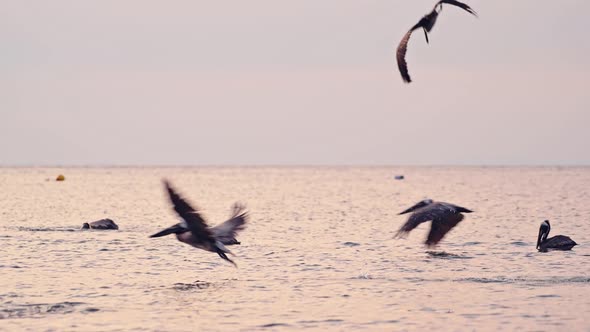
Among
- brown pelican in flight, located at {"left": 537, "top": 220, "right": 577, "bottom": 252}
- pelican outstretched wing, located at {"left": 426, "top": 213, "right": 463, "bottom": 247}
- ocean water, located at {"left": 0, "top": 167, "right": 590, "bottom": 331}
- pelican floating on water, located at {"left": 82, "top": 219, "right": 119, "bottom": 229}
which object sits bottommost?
pelican floating on water, located at {"left": 82, "top": 219, "right": 119, "bottom": 229}

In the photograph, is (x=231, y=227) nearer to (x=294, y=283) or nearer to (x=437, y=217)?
(x=294, y=283)

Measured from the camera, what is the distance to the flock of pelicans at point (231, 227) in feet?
61.3

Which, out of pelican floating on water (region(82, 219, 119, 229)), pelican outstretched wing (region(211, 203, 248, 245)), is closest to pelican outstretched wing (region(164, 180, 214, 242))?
pelican outstretched wing (region(211, 203, 248, 245))

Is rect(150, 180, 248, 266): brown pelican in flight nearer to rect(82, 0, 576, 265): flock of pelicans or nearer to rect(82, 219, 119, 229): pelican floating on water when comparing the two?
rect(82, 0, 576, 265): flock of pelicans

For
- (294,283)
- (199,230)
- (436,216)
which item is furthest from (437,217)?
(199,230)

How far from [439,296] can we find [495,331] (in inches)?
136

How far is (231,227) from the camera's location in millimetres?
22047

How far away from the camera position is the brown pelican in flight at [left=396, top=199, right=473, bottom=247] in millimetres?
23542

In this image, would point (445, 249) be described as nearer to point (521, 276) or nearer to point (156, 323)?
point (521, 276)

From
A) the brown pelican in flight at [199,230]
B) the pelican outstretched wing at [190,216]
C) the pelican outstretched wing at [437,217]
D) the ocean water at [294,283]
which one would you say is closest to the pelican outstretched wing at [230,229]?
the brown pelican in flight at [199,230]

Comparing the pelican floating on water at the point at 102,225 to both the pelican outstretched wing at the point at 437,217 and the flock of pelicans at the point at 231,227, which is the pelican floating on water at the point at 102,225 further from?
the pelican outstretched wing at the point at 437,217

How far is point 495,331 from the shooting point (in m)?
15.6

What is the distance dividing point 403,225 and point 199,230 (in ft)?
18.5

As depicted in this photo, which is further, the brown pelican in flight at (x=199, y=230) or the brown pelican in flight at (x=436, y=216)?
the brown pelican in flight at (x=436, y=216)
